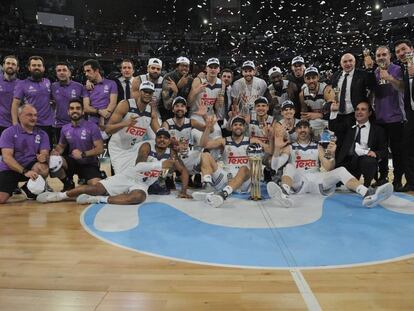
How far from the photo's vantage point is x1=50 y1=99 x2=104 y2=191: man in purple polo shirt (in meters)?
5.48

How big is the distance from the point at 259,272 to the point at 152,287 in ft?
2.32

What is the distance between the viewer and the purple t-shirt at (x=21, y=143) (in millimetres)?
5083

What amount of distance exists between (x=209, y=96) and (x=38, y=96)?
2.46 metres

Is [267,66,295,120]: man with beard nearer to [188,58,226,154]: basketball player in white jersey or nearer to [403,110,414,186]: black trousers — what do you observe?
[188,58,226,154]: basketball player in white jersey

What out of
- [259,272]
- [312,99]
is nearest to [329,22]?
[312,99]

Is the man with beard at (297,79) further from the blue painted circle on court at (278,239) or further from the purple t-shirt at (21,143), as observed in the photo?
the purple t-shirt at (21,143)

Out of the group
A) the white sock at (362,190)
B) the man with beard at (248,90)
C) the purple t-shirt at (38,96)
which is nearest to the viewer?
the white sock at (362,190)

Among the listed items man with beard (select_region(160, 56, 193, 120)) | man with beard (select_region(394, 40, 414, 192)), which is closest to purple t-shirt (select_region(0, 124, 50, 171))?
man with beard (select_region(160, 56, 193, 120))

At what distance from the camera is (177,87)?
613 centimetres

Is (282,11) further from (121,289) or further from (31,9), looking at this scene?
(121,289)

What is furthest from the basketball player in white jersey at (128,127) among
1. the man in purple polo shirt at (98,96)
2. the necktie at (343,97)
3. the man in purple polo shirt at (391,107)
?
the man in purple polo shirt at (391,107)

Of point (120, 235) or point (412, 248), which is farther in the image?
point (120, 235)

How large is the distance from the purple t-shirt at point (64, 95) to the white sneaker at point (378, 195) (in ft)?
13.7

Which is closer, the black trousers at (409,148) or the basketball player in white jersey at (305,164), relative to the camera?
the basketball player in white jersey at (305,164)
